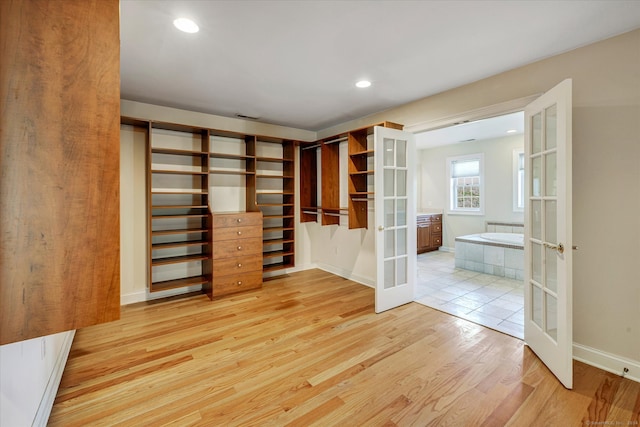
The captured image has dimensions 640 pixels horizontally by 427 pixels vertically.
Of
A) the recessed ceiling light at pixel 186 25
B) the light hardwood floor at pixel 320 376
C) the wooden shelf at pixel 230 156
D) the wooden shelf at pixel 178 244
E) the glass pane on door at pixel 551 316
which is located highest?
the recessed ceiling light at pixel 186 25

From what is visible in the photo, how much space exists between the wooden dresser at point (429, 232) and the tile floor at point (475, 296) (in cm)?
129

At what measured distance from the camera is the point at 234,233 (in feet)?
12.5

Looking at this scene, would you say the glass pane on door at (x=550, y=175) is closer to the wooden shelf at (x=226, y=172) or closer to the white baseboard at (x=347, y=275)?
the white baseboard at (x=347, y=275)

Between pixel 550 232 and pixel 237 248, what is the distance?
3386 mm

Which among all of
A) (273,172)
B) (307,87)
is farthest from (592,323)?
(273,172)

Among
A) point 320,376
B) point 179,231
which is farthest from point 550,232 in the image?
point 179,231

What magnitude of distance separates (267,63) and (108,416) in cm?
284

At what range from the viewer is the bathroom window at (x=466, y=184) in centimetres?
638

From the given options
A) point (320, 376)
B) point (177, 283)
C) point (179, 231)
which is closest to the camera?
point (320, 376)

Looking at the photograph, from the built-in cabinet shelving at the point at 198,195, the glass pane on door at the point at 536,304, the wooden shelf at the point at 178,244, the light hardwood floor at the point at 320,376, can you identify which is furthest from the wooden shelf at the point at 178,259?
the glass pane on door at the point at 536,304

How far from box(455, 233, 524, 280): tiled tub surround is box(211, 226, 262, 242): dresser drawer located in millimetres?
3725

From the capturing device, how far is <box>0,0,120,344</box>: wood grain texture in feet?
2.80

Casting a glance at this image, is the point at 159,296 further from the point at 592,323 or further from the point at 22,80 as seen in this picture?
the point at 592,323

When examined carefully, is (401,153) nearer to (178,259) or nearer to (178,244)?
(178,244)
